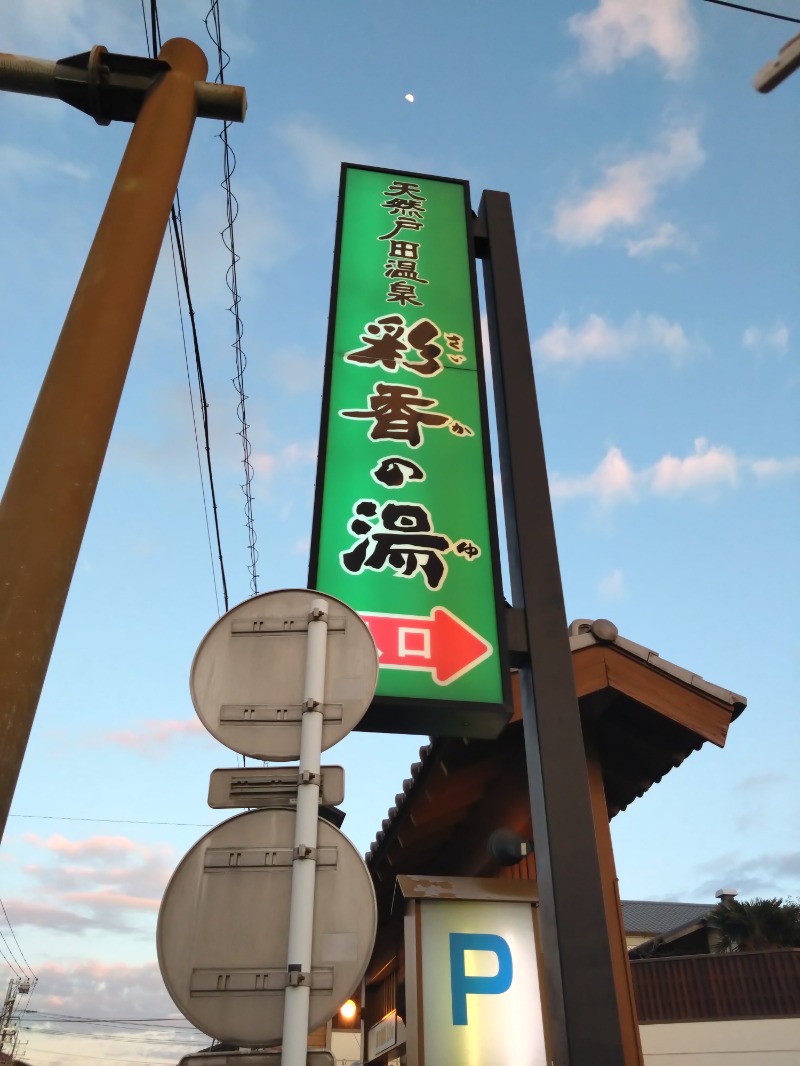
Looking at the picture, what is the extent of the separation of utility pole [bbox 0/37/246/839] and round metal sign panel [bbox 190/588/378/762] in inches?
21.6

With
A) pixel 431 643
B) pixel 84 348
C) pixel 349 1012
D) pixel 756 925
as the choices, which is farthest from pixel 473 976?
pixel 756 925

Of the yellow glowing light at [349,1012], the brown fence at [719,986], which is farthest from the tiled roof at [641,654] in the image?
the brown fence at [719,986]

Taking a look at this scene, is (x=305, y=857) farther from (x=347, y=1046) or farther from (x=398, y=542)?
(x=347, y=1046)

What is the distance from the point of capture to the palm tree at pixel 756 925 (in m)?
23.3

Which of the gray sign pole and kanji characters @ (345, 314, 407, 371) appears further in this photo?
kanji characters @ (345, 314, 407, 371)

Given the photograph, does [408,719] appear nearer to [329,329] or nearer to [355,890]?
[355,890]

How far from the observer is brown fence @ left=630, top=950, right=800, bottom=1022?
60.8 feet

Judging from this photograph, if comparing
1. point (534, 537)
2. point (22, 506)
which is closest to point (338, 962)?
point (22, 506)

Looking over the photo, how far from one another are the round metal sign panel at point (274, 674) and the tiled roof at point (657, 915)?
3878 centimetres

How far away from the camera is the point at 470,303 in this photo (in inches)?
260

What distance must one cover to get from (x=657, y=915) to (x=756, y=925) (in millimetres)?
19163

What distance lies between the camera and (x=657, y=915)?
1604 inches

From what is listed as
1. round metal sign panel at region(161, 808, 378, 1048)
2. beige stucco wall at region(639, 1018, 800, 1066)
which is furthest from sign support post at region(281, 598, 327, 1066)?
beige stucco wall at region(639, 1018, 800, 1066)

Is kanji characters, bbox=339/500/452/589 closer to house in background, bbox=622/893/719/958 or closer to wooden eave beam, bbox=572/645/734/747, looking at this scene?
wooden eave beam, bbox=572/645/734/747
